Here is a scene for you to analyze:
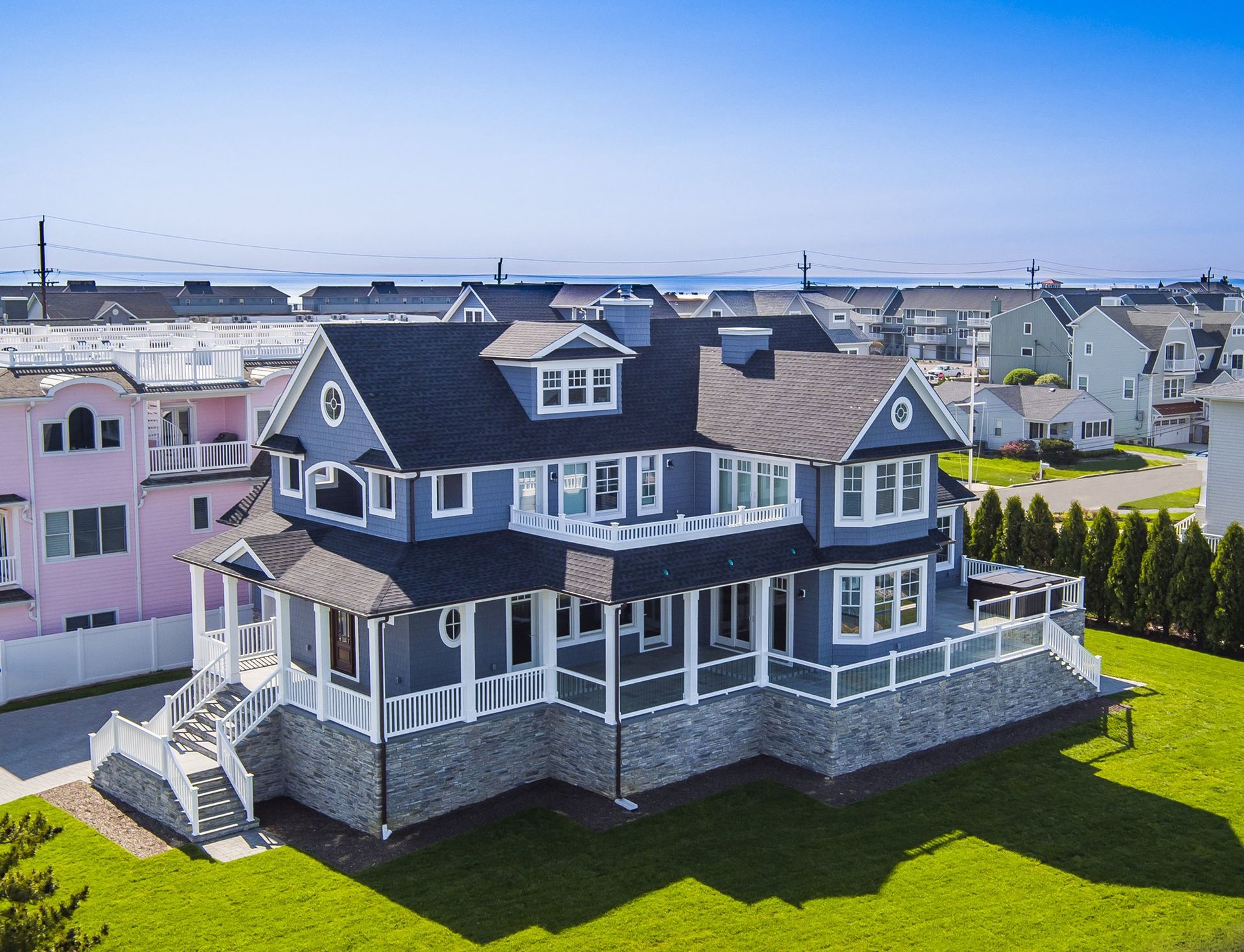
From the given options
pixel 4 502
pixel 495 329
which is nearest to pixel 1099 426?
pixel 495 329

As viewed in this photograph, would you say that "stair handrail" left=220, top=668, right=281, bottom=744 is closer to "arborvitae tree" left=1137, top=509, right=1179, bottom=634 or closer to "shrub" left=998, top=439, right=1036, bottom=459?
"arborvitae tree" left=1137, top=509, right=1179, bottom=634

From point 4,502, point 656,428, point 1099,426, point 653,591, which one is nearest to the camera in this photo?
point 653,591

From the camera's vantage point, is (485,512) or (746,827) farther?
(485,512)

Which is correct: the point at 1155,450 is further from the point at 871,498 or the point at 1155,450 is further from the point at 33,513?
the point at 33,513

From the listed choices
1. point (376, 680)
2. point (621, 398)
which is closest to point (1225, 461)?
point (621, 398)

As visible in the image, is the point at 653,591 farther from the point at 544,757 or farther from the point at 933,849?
the point at 933,849

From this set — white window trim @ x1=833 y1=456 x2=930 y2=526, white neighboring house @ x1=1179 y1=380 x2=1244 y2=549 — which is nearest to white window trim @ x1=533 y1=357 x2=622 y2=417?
white window trim @ x1=833 y1=456 x2=930 y2=526

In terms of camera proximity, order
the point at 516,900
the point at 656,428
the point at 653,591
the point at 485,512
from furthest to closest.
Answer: the point at 656,428, the point at 485,512, the point at 653,591, the point at 516,900

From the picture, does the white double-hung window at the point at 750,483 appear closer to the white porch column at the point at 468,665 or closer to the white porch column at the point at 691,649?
the white porch column at the point at 691,649
